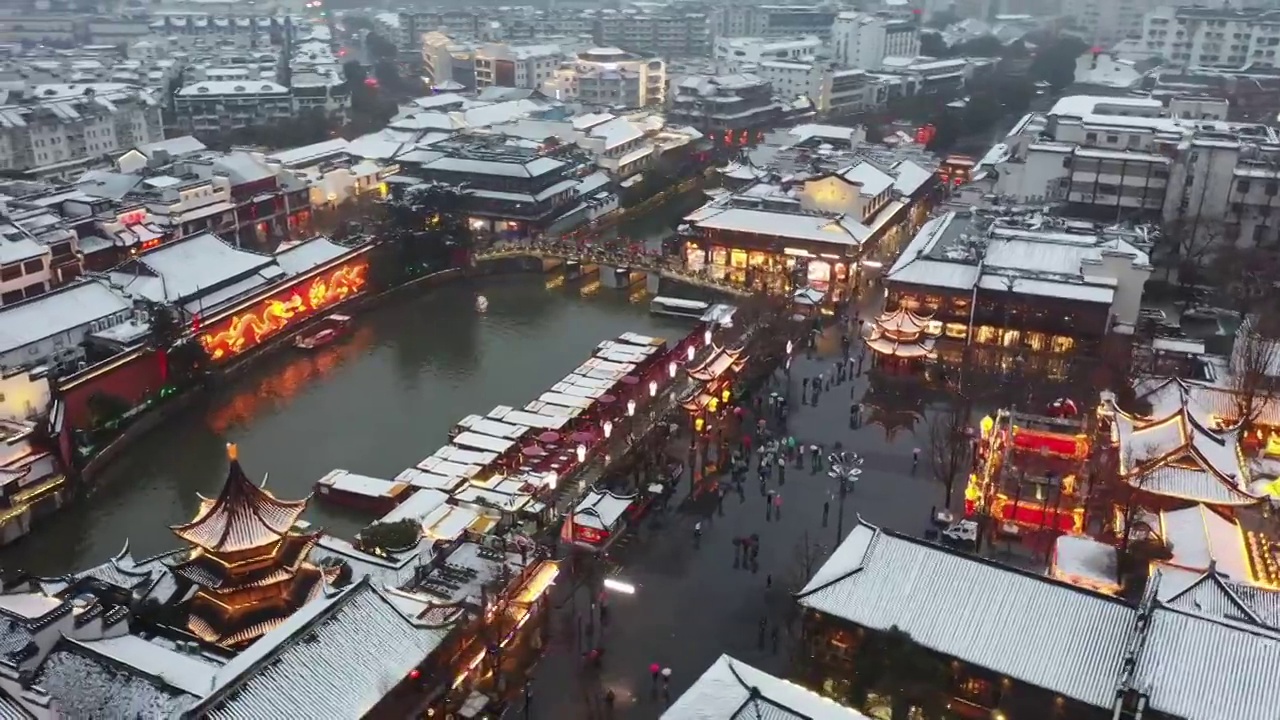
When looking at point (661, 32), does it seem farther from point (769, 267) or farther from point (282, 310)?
point (282, 310)

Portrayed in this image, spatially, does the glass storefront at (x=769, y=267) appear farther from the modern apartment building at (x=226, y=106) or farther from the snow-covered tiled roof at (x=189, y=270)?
the modern apartment building at (x=226, y=106)

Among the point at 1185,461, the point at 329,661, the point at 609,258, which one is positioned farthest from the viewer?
the point at 609,258

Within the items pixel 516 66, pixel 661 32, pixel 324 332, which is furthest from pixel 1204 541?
pixel 661 32

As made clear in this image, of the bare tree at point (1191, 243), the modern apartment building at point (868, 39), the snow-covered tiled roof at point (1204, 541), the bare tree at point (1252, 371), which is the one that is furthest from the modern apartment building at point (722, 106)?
the snow-covered tiled roof at point (1204, 541)

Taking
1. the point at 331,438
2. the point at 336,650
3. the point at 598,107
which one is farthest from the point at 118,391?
the point at 598,107

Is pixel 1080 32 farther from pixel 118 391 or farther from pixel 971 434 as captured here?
pixel 118 391

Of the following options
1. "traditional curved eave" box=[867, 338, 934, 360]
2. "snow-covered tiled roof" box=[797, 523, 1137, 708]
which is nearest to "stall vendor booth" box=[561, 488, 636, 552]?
"snow-covered tiled roof" box=[797, 523, 1137, 708]

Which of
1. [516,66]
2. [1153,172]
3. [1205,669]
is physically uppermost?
[516,66]
